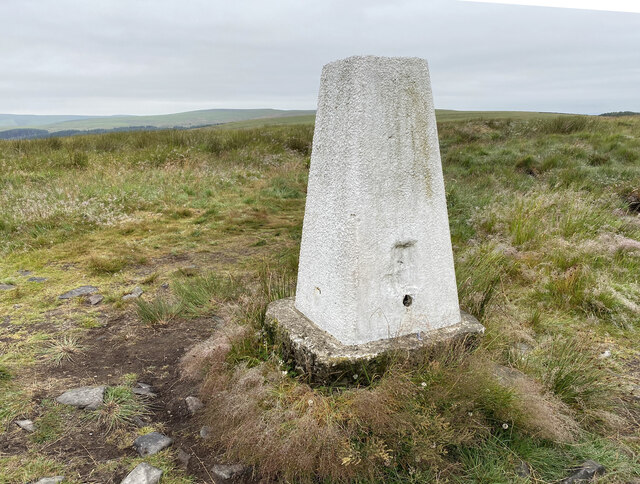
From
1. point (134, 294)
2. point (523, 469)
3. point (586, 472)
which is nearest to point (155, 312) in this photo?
point (134, 294)

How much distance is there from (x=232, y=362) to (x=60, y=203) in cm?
652

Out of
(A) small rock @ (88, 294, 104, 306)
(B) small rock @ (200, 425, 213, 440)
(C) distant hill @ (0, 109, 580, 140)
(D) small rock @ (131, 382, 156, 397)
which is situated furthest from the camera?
(C) distant hill @ (0, 109, 580, 140)

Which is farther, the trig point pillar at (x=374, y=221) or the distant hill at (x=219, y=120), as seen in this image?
the distant hill at (x=219, y=120)

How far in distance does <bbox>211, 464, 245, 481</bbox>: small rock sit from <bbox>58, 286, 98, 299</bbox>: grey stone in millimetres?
3455

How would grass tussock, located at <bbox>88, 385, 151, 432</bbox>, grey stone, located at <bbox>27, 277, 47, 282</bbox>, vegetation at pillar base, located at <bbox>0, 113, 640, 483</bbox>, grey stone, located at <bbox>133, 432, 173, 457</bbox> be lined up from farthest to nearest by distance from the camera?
grey stone, located at <bbox>27, 277, 47, 282</bbox>
grass tussock, located at <bbox>88, 385, 151, 432</bbox>
grey stone, located at <bbox>133, 432, 173, 457</bbox>
vegetation at pillar base, located at <bbox>0, 113, 640, 483</bbox>

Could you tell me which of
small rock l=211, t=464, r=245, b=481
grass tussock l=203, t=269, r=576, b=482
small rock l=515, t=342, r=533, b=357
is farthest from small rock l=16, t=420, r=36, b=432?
small rock l=515, t=342, r=533, b=357

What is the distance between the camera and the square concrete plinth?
2570mm

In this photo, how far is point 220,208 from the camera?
9.04m

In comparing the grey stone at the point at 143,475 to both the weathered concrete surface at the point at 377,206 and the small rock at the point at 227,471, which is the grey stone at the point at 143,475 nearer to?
the small rock at the point at 227,471

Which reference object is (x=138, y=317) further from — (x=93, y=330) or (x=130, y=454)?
(x=130, y=454)

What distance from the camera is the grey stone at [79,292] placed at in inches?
196

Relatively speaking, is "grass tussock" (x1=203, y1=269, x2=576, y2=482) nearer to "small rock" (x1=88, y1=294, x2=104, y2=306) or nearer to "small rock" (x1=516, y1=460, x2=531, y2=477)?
"small rock" (x1=516, y1=460, x2=531, y2=477)

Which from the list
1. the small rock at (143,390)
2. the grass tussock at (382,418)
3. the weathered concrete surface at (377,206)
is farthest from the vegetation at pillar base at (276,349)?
the weathered concrete surface at (377,206)

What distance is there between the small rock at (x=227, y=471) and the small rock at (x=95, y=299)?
3.11 m
